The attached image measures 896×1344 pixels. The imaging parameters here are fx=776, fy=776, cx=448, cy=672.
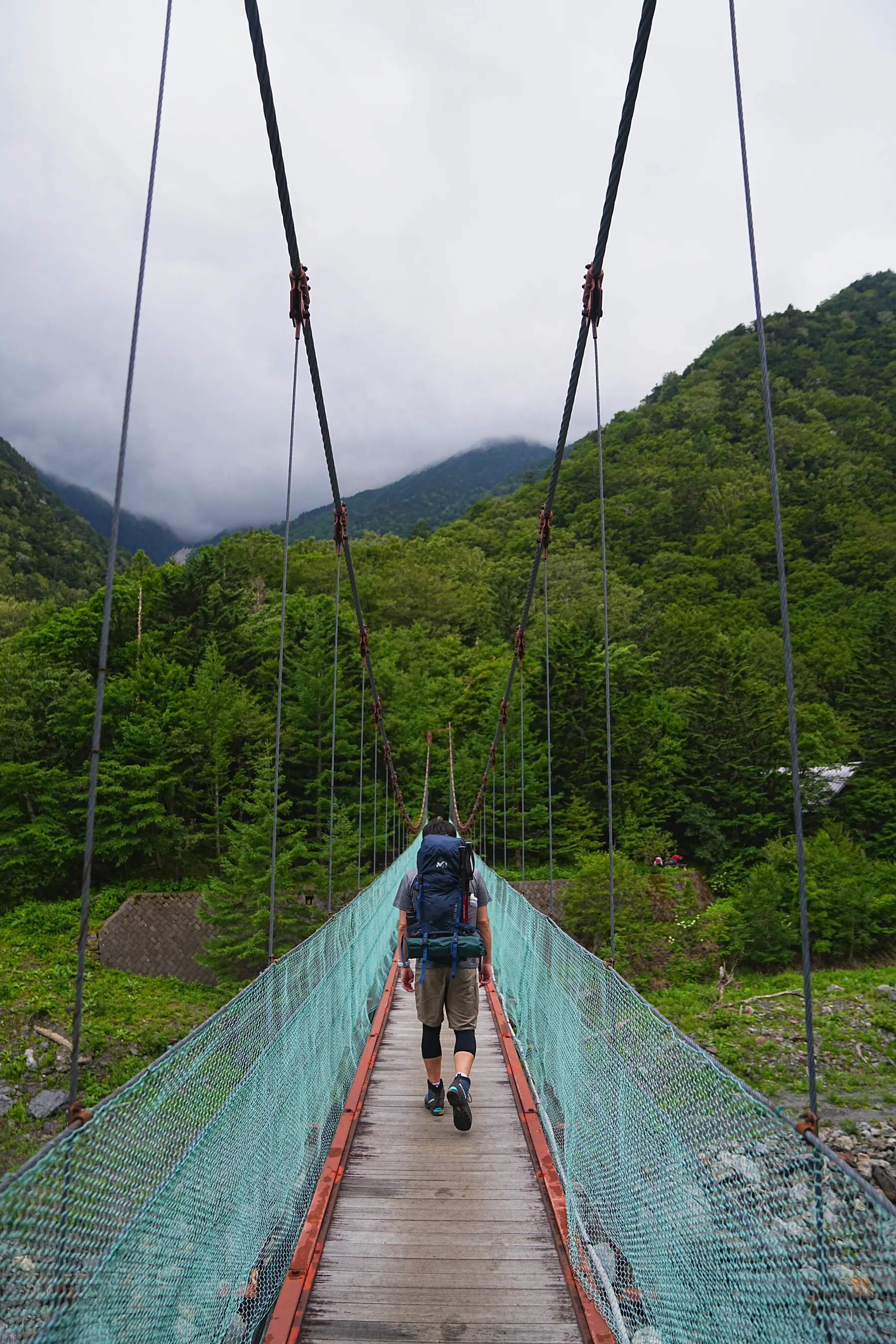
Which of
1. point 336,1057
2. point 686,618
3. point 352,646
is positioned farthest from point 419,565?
point 336,1057

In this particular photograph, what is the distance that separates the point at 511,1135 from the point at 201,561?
20.7 meters

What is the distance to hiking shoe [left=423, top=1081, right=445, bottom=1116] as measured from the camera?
93.0 inches

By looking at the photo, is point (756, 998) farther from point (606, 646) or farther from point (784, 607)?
point (784, 607)

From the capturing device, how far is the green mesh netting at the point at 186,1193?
0.84 metres

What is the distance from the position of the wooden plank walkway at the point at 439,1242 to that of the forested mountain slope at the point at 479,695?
1026 centimetres

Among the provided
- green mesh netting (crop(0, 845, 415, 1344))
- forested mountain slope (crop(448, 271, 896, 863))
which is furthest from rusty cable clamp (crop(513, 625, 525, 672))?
forested mountain slope (crop(448, 271, 896, 863))

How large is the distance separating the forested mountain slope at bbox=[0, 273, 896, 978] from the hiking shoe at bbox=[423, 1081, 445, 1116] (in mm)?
10065

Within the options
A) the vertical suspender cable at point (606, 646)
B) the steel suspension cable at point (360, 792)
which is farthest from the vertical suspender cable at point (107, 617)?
the steel suspension cable at point (360, 792)

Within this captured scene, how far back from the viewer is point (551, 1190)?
1.86 m

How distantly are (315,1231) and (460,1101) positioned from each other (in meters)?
0.59

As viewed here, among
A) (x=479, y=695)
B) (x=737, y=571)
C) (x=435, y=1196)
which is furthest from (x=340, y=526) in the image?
(x=737, y=571)

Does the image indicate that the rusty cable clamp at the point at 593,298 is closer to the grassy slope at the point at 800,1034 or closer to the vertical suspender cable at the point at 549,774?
the vertical suspender cable at the point at 549,774

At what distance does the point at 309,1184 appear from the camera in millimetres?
1861

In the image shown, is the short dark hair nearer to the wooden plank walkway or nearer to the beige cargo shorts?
the beige cargo shorts
